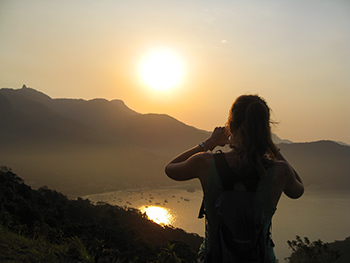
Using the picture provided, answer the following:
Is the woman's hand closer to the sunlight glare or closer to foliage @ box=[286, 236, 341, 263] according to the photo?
foliage @ box=[286, 236, 341, 263]

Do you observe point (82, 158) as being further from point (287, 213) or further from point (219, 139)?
point (219, 139)

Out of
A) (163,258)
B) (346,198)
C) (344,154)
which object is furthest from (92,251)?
(344,154)

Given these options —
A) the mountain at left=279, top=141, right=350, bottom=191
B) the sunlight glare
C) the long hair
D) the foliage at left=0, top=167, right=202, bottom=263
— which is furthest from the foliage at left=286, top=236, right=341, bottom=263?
the mountain at left=279, top=141, right=350, bottom=191

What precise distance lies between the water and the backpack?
5520 centimetres

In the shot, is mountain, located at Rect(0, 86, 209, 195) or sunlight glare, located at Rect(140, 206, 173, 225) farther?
mountain, located at Rect(0, 86, 209, 195)

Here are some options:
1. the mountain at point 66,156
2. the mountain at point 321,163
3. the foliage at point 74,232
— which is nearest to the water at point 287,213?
the mountain at point 66,156

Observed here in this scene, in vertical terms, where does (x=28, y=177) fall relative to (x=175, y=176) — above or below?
below

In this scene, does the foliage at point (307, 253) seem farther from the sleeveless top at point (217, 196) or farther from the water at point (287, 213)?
the water at point (287, 213)

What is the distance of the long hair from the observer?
1520 mm

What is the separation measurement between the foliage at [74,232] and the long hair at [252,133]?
7.80 feet

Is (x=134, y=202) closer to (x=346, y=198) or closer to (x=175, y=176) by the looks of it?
(x=346, y=198)

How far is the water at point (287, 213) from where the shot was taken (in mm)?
61875

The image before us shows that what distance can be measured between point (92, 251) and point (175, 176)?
3.72 m

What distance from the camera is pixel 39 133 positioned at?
154375mm
